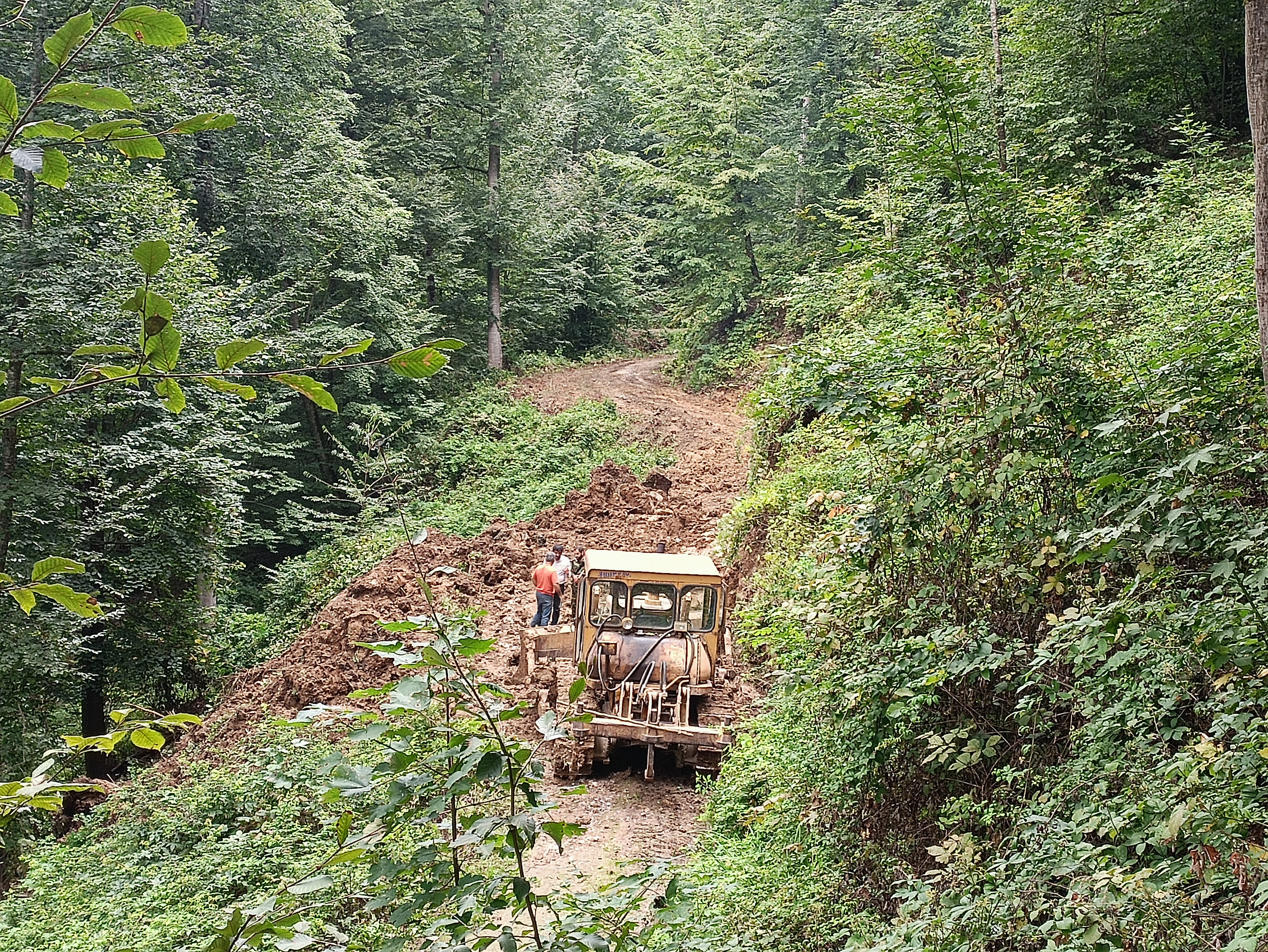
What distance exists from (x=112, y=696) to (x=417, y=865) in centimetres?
1544

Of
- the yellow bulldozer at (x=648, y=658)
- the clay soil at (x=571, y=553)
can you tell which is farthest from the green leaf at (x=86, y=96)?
the yellow bulldozer at (x=648, y=658)

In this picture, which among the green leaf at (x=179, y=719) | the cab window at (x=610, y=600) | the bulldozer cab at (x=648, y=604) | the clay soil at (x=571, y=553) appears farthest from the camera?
the cab window at (x=610, y=600)

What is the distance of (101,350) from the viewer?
4.50 feet

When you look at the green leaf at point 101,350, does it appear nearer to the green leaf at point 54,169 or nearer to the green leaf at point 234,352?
the green leaf at point 234,352

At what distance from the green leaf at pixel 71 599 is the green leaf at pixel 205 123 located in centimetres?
71

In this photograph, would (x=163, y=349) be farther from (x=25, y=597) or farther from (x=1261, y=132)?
(x=1261, y=132)

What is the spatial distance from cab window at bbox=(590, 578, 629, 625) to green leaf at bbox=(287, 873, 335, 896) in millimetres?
9417

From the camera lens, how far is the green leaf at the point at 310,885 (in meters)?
1.59

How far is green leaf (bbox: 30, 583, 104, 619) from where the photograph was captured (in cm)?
147

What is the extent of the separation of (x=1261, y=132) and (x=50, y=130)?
500 cm

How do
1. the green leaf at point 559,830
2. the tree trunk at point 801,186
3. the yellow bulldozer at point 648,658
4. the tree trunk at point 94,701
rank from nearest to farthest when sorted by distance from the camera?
the green leaf at point 559,830, the yellow bulldozer at point 648,658, the tree trunk at point 94,701, the tree trunk at point 801,186

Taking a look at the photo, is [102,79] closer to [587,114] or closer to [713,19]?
[713,19]

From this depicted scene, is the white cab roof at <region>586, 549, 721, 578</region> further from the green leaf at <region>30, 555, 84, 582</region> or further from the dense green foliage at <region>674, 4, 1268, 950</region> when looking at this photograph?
the green leaf at <region>30, 555, 84, 582</region>

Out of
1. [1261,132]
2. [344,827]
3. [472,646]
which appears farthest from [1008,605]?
[344,827]
